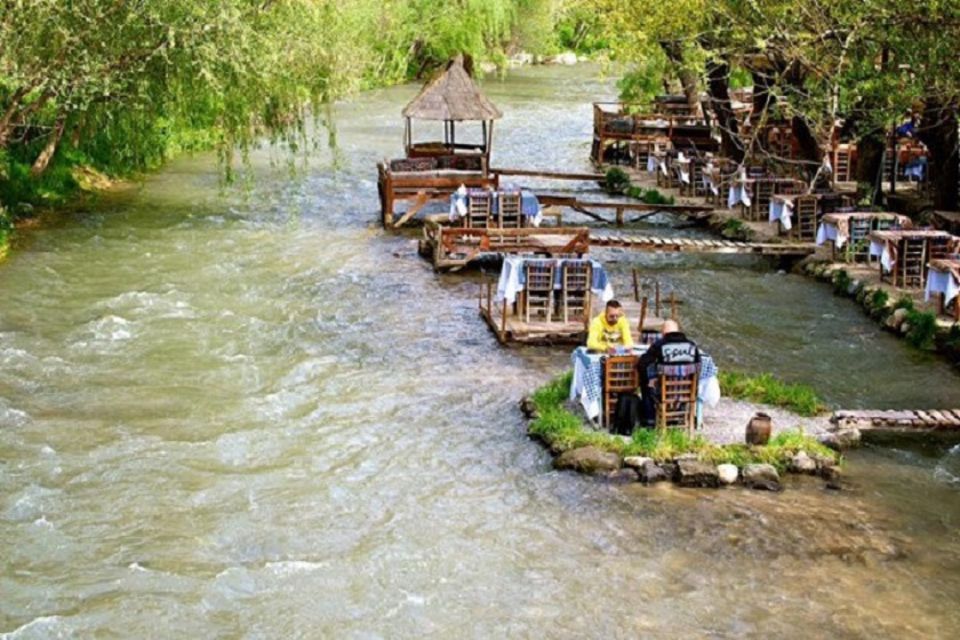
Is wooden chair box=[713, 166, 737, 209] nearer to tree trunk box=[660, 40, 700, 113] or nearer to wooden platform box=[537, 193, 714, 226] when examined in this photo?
wooden platform box=[537, 193, 714, 226]

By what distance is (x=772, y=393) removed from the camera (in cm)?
1630

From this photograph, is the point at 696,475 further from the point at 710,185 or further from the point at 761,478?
the point at 710,185

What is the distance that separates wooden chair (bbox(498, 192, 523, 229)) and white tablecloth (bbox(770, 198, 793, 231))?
5.45 m

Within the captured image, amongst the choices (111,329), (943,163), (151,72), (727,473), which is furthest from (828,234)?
(111,329)

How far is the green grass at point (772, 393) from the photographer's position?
52.7ft

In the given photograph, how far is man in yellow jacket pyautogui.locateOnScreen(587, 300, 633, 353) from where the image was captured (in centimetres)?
1556

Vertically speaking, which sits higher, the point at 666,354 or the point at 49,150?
the point at 49,150

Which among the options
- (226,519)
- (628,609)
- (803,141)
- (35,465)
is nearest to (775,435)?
(628,609)

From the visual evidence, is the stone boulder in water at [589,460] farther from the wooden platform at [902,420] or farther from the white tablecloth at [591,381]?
the wooden platform at [902,420]

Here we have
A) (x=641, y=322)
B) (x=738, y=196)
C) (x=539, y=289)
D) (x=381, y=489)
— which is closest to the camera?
(x=381, y=489)

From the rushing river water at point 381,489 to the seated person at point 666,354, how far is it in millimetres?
1443

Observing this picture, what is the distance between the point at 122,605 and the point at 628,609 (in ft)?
15.0

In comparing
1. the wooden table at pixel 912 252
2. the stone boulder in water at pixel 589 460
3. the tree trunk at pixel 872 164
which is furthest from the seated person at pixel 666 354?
the tree trunk at pixel 872 164

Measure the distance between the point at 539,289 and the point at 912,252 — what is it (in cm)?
675
